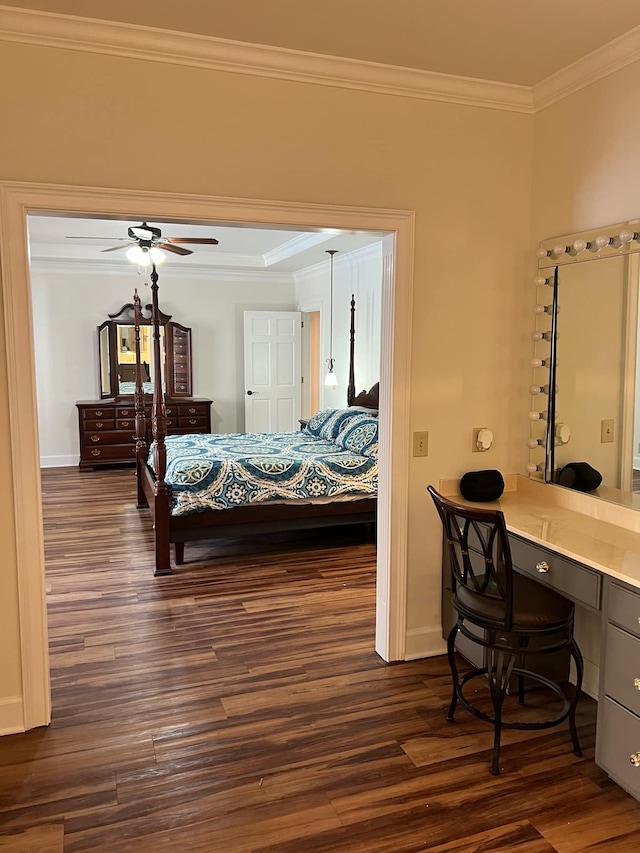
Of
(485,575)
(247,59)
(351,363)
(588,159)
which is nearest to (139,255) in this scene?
(351,363)

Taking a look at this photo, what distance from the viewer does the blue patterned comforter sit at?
14.8 feet

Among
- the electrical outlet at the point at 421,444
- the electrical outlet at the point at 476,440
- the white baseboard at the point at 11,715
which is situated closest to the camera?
the white baseboard at the point at 11,715

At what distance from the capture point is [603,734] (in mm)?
2186

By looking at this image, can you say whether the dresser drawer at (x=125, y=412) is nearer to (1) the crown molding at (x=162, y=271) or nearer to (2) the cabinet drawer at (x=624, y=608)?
(1) the crown molding at (x=162, y=271)

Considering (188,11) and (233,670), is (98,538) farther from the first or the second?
(188,11)

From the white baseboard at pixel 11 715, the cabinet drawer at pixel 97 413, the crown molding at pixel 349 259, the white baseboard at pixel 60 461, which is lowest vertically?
the white baseboard at pixel 11 715

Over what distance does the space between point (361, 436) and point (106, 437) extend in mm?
4046

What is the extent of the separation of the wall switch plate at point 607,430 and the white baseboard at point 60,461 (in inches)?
277

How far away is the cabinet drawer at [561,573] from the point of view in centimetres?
221

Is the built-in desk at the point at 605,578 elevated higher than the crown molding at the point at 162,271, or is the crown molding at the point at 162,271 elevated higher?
the crown molding at the point at 162,271

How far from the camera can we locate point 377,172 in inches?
110

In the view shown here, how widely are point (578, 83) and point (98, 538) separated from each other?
14.6 ft

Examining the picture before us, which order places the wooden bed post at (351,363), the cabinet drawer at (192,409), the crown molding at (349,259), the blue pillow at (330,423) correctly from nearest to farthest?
the blue pillow at (330,423) < the crown molding at (349,259) < the wooden bed post at (351,363) < the cabinet drawer at (192,409)

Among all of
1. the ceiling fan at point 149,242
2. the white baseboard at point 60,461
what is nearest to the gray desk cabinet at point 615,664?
the ceiling fan at point 149,242
